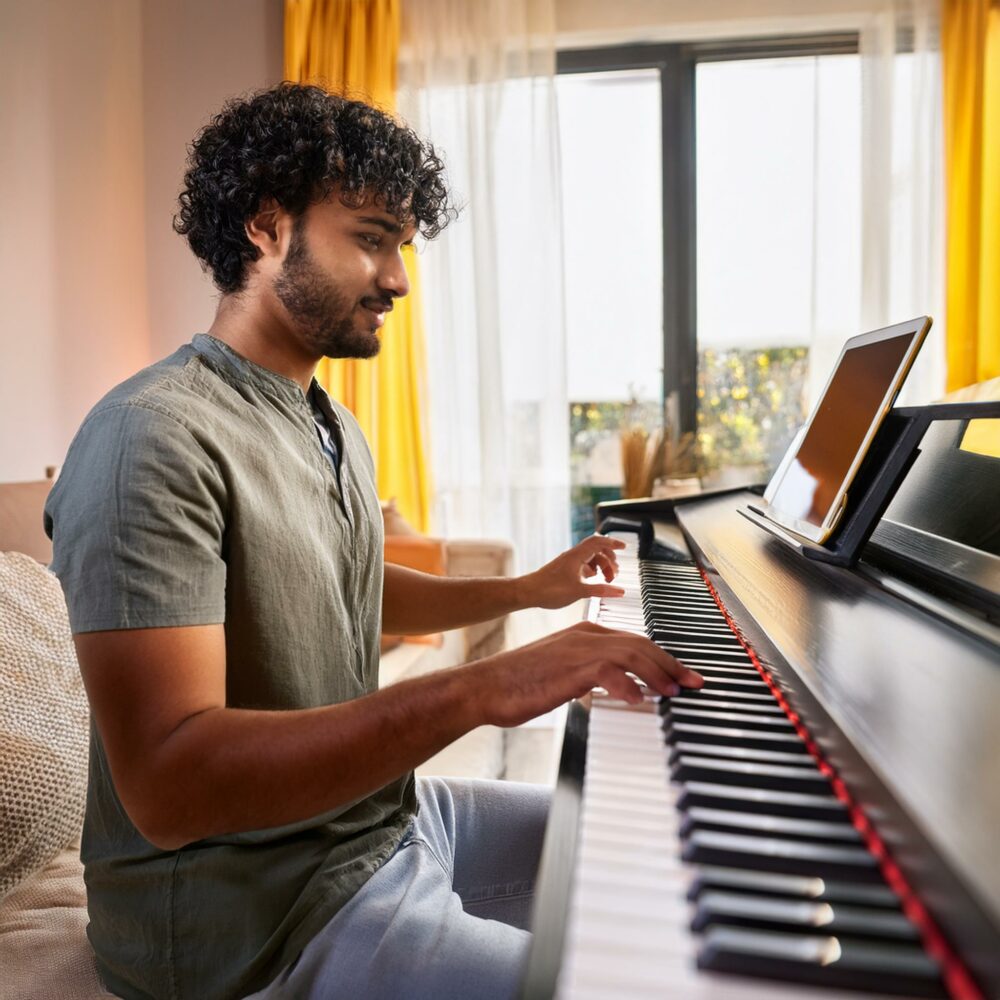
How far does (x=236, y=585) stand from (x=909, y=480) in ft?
3.44

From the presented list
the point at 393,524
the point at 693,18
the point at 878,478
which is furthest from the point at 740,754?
the point at 693,18

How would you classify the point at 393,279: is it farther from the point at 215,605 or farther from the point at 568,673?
the point at 568,673

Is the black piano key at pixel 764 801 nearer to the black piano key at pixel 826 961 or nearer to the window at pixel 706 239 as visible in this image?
the black piano key at pixel 826 961

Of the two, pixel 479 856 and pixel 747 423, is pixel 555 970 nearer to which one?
pixel 479 856

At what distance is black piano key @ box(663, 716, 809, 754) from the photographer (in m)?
0.70

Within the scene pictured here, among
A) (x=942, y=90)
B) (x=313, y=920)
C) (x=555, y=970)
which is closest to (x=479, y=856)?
(x=313, y=920)

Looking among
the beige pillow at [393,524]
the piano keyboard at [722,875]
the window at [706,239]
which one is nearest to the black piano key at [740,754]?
the piano keyboard at [722,875]

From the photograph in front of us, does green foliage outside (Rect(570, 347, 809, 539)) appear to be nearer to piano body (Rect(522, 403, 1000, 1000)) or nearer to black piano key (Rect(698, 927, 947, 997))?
piano body (Rect(522, 403, 1000, 1000))

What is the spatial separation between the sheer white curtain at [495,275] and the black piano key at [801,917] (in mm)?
3553

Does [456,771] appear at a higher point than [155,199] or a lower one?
lower

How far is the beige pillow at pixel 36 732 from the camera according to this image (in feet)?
4.15

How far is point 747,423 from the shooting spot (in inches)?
163

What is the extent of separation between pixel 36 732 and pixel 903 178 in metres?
3.63

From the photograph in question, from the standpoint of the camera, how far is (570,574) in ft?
4.64
